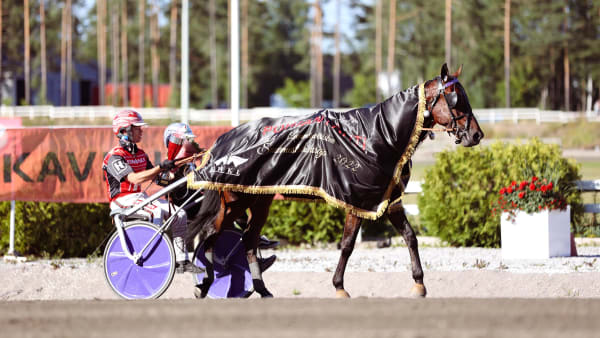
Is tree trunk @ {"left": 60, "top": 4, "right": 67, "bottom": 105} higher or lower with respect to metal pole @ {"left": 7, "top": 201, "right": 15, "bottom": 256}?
higher

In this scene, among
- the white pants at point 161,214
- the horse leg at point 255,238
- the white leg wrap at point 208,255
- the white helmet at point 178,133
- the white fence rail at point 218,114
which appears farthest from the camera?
the white fence rail at point 218,114

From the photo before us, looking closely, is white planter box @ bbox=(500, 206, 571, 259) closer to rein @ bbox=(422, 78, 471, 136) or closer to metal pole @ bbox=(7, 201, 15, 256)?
rein @ bbox=(422, 78, 471, 136)

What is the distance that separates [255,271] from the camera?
320 inches

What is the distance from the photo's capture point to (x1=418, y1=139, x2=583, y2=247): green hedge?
12516 mm

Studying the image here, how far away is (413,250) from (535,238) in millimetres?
3895

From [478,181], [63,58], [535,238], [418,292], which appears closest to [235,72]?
[478,181]

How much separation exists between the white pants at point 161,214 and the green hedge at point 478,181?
5469 mm

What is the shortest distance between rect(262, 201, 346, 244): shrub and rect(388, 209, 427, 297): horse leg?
5.11 meters

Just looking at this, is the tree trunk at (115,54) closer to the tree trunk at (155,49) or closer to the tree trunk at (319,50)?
the tree trunk at (155,49)

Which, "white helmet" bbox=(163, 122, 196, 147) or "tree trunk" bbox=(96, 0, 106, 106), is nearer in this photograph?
"white helmet" bbox=(163, 122, 196, 147)

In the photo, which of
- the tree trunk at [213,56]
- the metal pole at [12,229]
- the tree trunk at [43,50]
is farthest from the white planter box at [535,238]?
the tree trunk at [213,56]

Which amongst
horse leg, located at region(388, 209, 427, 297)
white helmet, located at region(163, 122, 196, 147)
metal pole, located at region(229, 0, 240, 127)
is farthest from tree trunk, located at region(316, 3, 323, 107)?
horse leg, located at region(388, 209, 427, 297)

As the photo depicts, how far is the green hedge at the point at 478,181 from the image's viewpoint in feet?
41.1

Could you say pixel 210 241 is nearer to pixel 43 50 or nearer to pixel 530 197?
pixel 530 197
